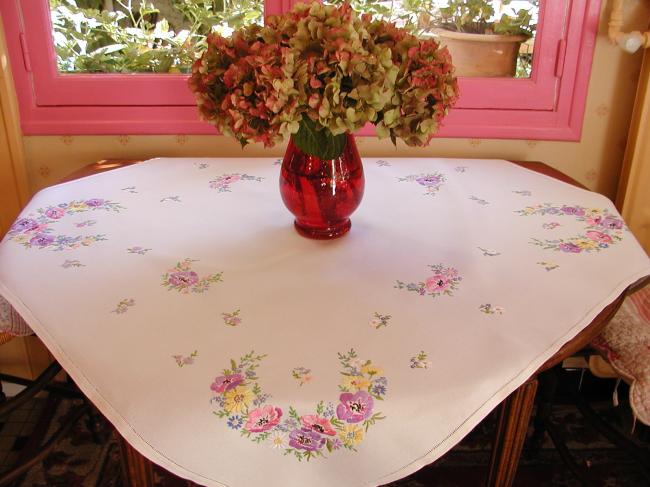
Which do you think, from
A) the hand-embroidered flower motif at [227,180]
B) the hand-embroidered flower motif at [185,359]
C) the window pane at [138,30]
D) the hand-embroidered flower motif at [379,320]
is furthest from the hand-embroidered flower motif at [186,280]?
the window pane at [138,30]

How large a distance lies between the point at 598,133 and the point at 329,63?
107cm

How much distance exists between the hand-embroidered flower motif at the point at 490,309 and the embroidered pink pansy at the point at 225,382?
40 centimetres

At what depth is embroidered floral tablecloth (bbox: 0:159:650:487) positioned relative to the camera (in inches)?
32.5

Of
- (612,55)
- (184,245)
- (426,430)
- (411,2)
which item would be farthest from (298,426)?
(612,55)

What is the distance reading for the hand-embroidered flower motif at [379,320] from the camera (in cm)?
99

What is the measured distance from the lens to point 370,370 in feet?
2.94

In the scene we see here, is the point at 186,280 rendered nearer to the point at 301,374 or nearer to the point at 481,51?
the point at 301,374

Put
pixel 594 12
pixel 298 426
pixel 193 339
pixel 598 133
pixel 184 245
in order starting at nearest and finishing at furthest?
pixel 298 426 < pixel 193 339 < pixel 184 245 < pixel 594 12 < pixel 598 133

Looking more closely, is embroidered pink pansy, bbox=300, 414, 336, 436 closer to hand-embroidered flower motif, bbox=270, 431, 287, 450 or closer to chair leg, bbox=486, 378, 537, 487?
hand-embroidered flower motif, bbox=270, 431, 287, 450

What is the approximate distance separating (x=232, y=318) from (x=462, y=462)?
3.65 feet

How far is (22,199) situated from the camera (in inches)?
70.9

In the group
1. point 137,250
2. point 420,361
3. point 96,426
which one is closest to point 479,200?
point 420,361

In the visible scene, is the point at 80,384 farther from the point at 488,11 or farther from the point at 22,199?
the point at 488,11

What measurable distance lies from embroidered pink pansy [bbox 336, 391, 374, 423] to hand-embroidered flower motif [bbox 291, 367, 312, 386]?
5 cm
